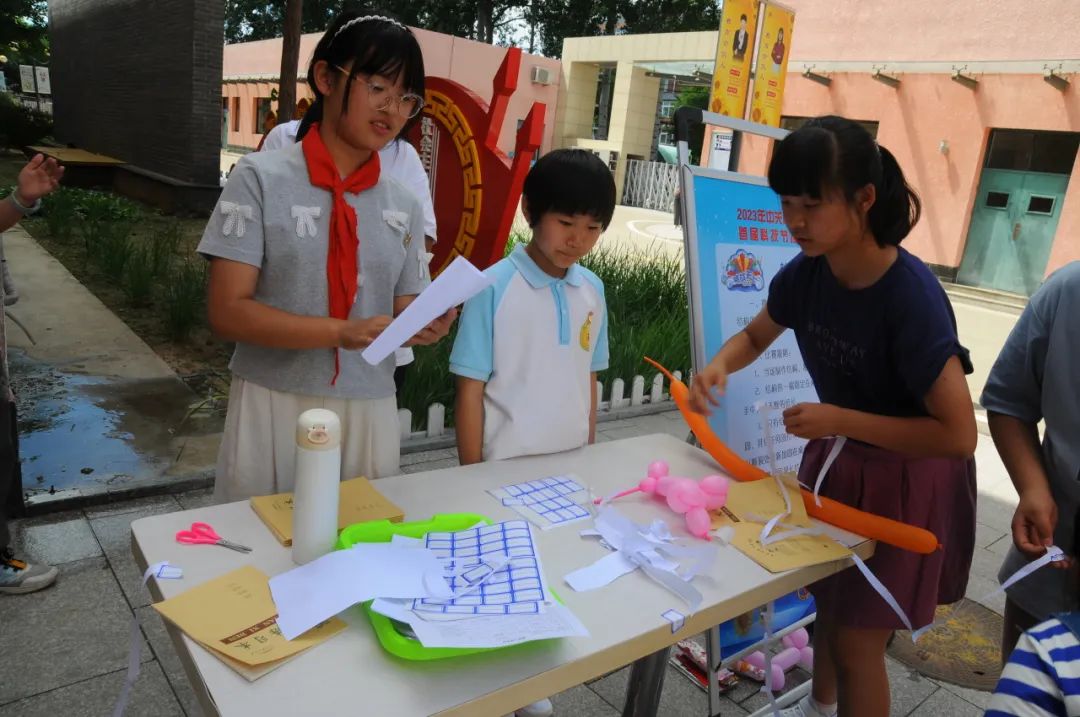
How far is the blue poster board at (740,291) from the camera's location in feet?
6.84

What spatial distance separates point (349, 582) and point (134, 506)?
2176 millimetres

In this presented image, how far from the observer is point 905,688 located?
221 cm

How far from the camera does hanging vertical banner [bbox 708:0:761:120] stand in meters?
5.76

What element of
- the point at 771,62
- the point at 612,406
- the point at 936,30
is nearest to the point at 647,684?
the point at 612,406

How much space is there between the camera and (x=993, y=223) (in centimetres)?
1091

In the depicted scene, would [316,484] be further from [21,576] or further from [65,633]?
[21,576]

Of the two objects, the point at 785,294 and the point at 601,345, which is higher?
the point at 785,294

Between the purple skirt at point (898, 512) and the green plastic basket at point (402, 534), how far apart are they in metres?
0.78

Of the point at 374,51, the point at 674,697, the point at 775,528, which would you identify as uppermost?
the point at 374,51

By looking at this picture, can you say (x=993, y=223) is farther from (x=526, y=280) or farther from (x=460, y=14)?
(x=460, y=14)

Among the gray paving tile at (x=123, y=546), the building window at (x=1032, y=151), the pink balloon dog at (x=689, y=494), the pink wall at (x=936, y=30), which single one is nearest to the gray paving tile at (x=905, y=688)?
the pink balloon dog at (x=689, y=494)

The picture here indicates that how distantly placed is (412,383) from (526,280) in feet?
6.43

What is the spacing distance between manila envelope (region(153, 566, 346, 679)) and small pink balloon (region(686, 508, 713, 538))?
670mm

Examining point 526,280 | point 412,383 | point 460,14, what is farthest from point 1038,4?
point 460,14
